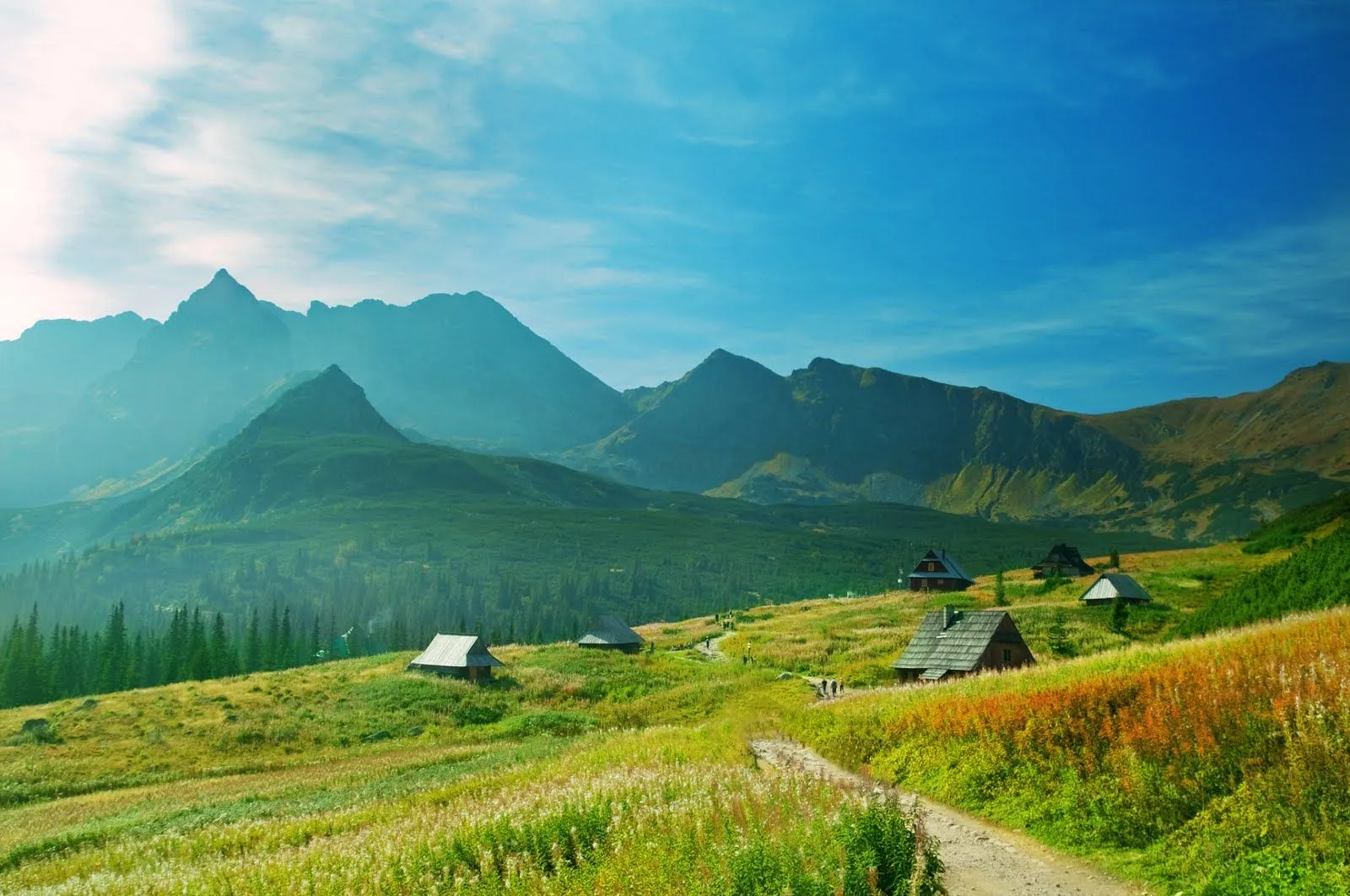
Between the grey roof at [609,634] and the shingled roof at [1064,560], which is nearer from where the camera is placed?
the grey roof at [609,634]

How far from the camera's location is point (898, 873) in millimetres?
11906

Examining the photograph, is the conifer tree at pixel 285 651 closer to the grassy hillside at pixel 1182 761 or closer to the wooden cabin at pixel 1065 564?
the wooden cabin at pixel 1065 564

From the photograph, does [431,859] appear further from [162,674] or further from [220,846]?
[162,674]

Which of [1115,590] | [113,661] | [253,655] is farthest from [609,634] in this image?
[113,661]

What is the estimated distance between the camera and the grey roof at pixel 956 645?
150 ft

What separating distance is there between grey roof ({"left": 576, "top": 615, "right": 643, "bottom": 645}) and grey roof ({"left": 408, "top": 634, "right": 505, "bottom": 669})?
51.7ft

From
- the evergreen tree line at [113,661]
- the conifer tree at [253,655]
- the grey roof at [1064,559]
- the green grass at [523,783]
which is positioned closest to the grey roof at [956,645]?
the green grass at [523,783]

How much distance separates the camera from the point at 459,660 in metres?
83.4

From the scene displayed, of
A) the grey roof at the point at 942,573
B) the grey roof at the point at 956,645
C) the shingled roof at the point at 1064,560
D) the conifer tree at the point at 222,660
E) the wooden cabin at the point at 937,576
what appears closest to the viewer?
the grey roof at the point at 956,645

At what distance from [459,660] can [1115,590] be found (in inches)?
2310

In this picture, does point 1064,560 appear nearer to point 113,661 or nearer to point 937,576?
point 937,576

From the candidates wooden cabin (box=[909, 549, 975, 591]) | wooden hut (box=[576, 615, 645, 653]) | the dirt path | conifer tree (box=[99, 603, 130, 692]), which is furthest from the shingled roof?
conifer tree (box=[99, 603, 130, 692])

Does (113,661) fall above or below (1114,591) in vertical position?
below

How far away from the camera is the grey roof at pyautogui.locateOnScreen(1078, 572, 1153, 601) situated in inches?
2972
